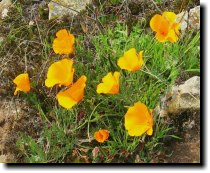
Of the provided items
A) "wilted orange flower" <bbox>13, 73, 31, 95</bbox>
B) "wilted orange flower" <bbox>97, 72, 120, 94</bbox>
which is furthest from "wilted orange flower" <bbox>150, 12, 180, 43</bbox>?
"wilted orange flower" <bbox>13, 73, 31, 95</bbox>

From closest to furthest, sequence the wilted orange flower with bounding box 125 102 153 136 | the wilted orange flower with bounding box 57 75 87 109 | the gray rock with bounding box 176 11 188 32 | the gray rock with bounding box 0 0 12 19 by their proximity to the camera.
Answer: the wilted orange flower with bounding box 125 102 153 136, the wilted orange flower with bounding box 57 75 87 109, the gray rock with bounding box 176 11 188 32, the gray rock with bounding box 0 0 12 19

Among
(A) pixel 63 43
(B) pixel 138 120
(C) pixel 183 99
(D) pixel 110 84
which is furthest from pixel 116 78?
(A) pixel 63 43

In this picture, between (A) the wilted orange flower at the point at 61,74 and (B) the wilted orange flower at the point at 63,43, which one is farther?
(B) the wilted orange flower at the point at 63,43

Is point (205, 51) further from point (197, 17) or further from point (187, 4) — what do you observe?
point (187, 4)

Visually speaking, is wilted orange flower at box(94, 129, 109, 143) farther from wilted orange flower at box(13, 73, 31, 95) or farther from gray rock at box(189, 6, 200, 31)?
gray rock at box(189, 6, 200, 31)

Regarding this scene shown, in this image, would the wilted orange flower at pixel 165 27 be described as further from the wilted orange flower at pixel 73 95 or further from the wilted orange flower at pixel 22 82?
the wilted orange flower at pixel 22 82

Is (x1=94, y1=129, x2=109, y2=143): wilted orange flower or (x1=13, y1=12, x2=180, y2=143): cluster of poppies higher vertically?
(x1=13, y1=12, x2=180, y2=143): cluster of poppies

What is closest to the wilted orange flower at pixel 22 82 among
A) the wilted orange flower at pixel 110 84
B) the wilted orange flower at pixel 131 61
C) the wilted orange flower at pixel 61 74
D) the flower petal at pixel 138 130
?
the wilted orange flower at pixel 61 74
